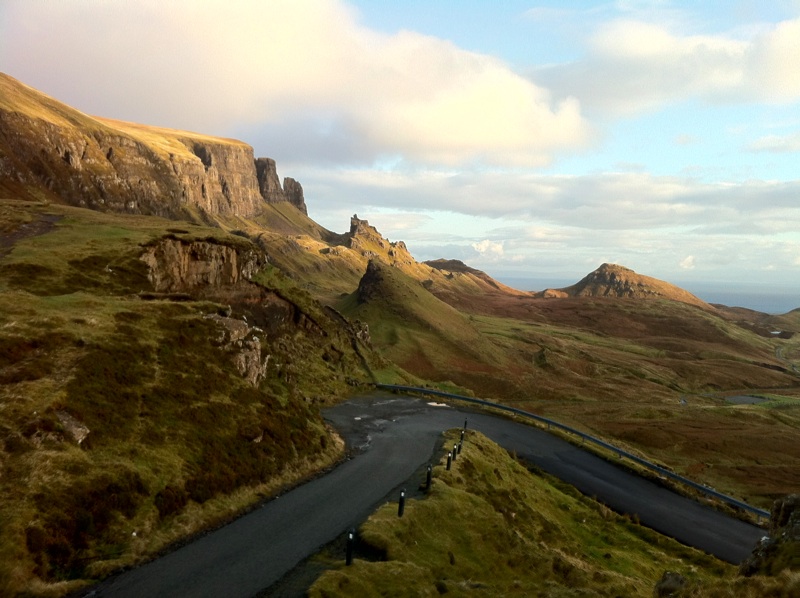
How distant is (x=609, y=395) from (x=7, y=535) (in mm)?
112154

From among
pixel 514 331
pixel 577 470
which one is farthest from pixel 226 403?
pixel 514 331

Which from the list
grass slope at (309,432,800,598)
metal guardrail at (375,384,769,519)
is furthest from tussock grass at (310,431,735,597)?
metal guardrail at (375,384,769,519)

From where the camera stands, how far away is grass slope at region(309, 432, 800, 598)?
18.8 m

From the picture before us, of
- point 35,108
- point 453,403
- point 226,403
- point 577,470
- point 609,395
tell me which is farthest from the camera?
point 35,108

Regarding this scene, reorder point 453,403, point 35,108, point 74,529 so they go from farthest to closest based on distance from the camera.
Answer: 1. point 35,108
2. point 453,403
3. point 74,529

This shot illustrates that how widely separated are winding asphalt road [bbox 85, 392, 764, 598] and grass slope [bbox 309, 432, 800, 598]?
2.79m

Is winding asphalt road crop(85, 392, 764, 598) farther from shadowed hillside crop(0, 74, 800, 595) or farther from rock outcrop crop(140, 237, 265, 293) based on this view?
rock outcrop crop(140, 237, 265, 293)

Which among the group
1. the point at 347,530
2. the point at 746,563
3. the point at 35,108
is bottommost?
the point at 347,530

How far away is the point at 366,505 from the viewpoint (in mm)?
28344

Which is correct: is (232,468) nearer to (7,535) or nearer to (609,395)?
(7,535)

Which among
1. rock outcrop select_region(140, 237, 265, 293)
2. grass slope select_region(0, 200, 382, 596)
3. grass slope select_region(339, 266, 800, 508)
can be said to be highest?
A: rock outcrop select_region(140, 237, 265, 293)

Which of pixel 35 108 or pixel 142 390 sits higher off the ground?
pixel 35 108

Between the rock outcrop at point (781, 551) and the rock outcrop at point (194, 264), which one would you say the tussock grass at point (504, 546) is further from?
the rock outcrop at point (194, 264)

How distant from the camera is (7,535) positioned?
1797 cm
